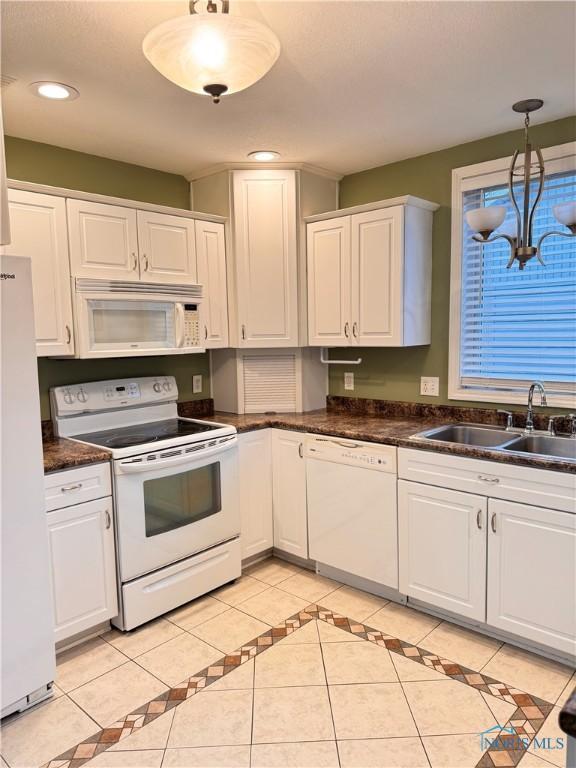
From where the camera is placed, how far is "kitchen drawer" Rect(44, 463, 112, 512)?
2.22 metres

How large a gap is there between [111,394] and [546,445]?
7.65ft

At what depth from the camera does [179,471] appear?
2656mm

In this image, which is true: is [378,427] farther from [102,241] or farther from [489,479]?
[102,241]

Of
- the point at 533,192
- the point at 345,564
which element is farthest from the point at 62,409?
→ the point at 533,192

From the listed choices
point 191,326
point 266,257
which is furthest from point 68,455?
point 266,257

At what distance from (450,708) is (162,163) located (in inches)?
124

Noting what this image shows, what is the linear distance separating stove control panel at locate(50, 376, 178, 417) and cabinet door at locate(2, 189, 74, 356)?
302mm

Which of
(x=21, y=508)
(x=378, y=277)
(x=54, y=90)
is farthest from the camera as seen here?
(x=378, y=277)

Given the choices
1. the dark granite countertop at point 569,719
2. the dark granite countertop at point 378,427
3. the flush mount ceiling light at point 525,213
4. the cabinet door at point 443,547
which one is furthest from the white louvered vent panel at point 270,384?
the dark granite countertop at point 569,719

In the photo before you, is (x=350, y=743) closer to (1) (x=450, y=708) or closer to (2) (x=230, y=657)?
(1) (x=450, y=708)

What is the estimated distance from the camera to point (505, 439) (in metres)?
2.68

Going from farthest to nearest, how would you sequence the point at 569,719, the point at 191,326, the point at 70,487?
the point at 191,326 → the point at 70,487 → the point at 569,719

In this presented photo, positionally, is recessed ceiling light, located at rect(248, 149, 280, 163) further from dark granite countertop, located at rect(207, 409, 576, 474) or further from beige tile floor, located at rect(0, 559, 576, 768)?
beige tile floor, located at rect(0, 559, 576, 768)

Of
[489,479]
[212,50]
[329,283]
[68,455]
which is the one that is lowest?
[489,479]
